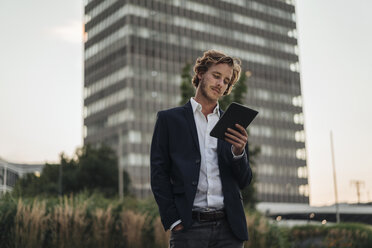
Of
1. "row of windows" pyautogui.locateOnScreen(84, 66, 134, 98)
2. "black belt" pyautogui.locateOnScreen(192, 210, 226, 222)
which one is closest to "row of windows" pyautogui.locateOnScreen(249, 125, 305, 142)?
"row of windows" pyautogui.locateOnScreen(84, 66, 134, 98)

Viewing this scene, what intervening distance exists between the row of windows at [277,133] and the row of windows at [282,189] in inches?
333

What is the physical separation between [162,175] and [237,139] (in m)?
0.52

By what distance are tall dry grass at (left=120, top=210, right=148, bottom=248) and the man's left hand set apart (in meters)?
7.68

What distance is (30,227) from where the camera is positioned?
30.5ft

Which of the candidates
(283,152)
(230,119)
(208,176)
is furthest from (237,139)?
(283,152)

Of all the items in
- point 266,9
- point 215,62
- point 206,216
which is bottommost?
point 206,216

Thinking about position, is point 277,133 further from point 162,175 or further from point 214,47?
point 162,175

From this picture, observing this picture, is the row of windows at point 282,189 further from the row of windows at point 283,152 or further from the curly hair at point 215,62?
the curly hair at point 215,62

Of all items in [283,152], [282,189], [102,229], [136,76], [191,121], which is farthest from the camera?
[283,152]

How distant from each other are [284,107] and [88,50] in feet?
120

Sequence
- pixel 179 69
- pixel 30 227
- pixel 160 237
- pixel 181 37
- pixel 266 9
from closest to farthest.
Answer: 1. pixel 30 227
2. pixel 160 237
3. pixel 179 69
4. pixel 181 37
5. pixel 266 9

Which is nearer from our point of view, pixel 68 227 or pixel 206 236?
pixel 206 236

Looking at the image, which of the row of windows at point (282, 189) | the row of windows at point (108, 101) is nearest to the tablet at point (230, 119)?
the row of windows at point (108, 101)

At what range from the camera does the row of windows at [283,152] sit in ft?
315
